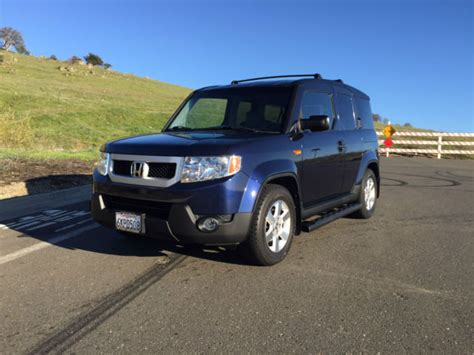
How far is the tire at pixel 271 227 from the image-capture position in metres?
4.24

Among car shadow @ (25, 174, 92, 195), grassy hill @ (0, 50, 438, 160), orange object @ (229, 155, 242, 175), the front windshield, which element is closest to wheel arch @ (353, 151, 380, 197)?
the front windshield

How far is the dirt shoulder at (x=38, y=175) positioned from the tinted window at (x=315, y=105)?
5.51 m

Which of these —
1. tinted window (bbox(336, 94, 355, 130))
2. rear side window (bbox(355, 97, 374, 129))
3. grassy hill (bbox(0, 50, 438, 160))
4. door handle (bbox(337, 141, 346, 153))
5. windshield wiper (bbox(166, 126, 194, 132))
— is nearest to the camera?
windshield wiper (bbox(166, 126, 194, 132))

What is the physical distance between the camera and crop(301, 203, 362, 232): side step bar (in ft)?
16.2

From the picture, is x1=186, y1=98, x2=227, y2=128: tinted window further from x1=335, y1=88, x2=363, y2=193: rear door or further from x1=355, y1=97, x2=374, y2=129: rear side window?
x1=355, y1=97, x2=374, y2=129: rear side window

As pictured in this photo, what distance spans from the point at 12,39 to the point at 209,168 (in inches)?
4882

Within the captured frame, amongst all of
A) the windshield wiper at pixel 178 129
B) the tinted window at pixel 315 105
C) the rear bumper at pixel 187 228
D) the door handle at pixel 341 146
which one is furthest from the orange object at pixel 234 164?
the door handle at pixel 341 146

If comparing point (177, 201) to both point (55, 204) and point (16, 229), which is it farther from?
point (55, 204)

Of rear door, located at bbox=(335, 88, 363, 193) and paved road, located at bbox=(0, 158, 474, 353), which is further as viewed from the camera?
rear door, located at bbox=(335, 88, 363, 193)

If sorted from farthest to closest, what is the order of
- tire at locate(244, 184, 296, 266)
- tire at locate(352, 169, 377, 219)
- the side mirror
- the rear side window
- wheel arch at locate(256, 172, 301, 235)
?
the rear side window
tire at locate(352, 169, 377, 219)
the side mirror
wheel arch at locate(256, 172, 301, 235)
tire at locate(244, 184, 296, 266)

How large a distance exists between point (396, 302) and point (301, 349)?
1197mm

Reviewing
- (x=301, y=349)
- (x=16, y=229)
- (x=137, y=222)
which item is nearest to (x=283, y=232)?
(x=137, y=222)

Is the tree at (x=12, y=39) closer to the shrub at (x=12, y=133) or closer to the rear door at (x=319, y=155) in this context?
the shrub at (x=12, y=133)

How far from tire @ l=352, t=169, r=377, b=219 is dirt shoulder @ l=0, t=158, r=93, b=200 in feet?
18.8
